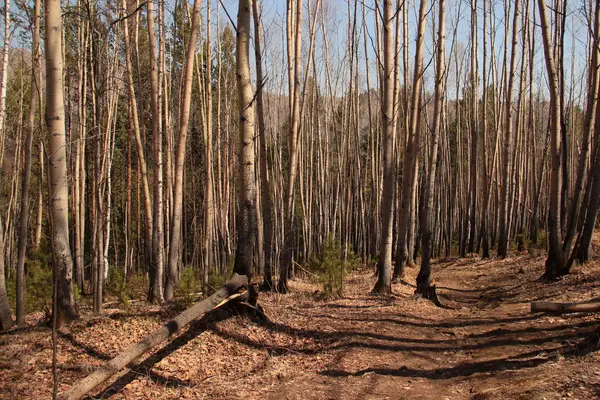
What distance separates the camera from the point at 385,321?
6.04m

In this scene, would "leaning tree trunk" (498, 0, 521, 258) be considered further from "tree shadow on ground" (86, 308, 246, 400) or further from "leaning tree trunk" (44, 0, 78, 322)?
"leaning tree trunk" (44, 0, 78, 322)

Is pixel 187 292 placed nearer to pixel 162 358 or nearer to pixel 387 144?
pixel 162 358

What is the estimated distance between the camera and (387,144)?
7551mm

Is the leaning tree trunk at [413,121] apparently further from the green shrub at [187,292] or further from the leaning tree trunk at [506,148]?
the green shrub at [187,292]

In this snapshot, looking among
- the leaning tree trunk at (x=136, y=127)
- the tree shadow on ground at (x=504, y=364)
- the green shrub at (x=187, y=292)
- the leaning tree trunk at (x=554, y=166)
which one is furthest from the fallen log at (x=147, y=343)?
the leaning tree trunk at (x=554, y=166)

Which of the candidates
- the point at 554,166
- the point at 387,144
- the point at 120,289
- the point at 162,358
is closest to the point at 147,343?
the point at 162,358

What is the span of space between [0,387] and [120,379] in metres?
0.86

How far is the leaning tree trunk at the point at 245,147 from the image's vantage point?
17.0 ft

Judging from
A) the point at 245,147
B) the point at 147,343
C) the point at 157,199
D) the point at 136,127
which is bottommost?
the point at 147,343

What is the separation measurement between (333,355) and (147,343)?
6.37 ft

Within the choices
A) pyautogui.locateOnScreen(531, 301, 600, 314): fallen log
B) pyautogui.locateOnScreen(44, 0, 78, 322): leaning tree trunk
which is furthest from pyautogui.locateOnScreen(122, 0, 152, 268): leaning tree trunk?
pyautogui.locateOnScreen(531, 301, 600, 314): fallen log

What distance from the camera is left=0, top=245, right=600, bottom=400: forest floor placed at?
372cm

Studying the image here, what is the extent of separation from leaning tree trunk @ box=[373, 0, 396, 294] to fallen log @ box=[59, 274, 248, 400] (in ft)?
10.6

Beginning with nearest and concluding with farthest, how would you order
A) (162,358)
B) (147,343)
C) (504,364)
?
1. (147,343)
2. (504,364)
3. (162,358)
